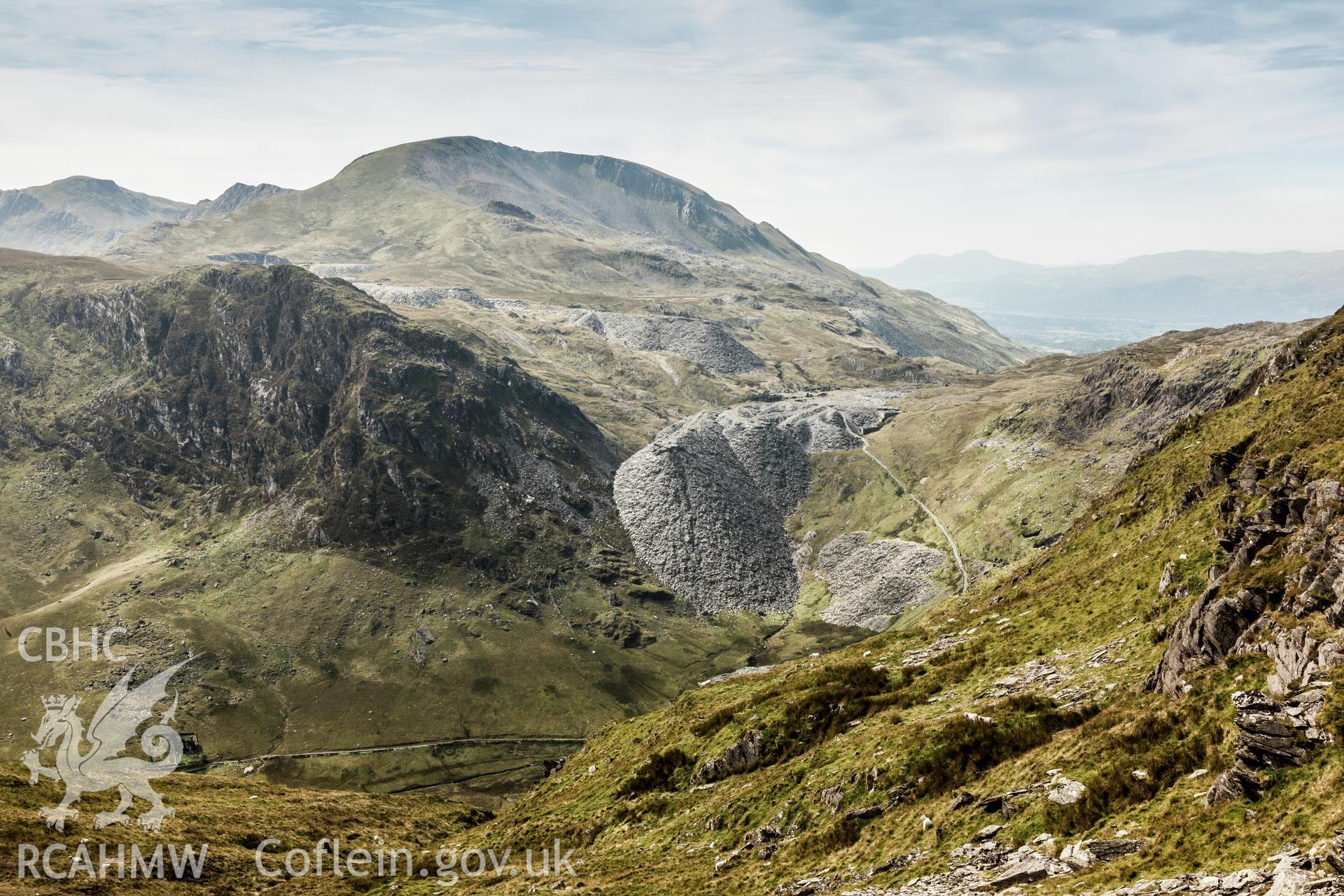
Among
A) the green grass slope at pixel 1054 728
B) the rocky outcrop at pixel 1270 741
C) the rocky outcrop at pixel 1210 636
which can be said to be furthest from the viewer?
the rocky outcrop at pixel 1210 636

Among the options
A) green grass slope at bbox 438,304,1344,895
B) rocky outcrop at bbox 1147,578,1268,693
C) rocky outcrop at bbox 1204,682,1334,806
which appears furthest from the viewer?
rocky outcrop at bbox 1147,578,1268,693

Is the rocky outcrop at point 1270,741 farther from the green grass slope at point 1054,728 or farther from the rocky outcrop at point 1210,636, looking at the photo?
the rocky outcrop at point 1210,636

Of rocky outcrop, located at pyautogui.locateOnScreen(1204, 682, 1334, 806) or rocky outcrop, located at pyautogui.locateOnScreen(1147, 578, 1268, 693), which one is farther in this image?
rocky outcrop, located at pyautogui.locateOnScreen(1147, 578, 1268, 693)

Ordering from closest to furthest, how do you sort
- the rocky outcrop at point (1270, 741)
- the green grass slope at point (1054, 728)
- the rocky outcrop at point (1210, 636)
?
the rocky outcrop at point (1270, 741) < the green grass slope at point (1054, 728) < the rocky outcrop at point (1210, 636)

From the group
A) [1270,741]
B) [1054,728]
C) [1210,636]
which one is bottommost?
[1054,728]

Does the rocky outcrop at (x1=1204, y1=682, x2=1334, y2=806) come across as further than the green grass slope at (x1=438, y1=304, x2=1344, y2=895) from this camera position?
No

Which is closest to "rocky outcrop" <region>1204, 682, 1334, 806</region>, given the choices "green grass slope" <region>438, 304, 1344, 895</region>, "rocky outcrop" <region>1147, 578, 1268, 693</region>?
"green grass slope" <region>438, 304, 1344, 895</region>

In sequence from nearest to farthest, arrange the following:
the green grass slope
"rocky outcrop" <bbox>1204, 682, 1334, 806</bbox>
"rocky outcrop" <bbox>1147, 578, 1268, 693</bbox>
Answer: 1. "rocky outcrop" <bbox>1204, 682, 1334, 806</bbox>
2. the green grass slope
3. "rocky outcrop" <bbox>1147, 578, 1268, 693</bbox>

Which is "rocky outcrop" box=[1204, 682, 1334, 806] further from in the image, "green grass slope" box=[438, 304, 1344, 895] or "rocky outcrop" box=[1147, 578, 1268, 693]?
"rocky outcrop" box=[1147, 578, 1268, 693]

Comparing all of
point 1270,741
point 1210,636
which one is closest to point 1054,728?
point 1210,636

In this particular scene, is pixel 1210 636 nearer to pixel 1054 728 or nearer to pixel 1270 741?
pixel 1054 728

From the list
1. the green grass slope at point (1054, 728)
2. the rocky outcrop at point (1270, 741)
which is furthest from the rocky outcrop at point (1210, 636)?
the rocky outcrop at point (1270, 741)

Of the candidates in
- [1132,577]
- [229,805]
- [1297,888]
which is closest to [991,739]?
[1297,888]

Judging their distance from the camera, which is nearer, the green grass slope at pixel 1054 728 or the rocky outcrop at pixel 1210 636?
the green grass slope at pixel 1054 728
